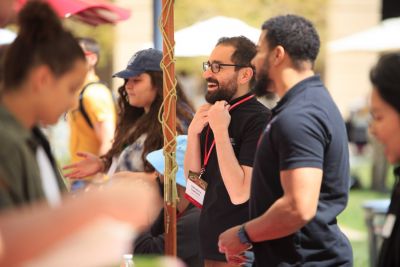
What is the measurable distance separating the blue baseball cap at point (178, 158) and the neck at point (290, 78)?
4.44 ft

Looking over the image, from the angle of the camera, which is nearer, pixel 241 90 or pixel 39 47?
pixel 39 47

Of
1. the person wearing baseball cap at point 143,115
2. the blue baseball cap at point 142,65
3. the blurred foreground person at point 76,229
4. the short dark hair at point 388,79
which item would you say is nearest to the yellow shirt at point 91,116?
the person wearing baseball cap at point 143,115

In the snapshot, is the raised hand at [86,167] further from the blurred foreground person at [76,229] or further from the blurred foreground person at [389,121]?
the blurred foreground person at [76,229]

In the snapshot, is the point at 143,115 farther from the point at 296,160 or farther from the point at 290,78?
the point at 296,160

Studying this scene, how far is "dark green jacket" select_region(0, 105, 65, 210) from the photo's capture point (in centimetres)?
231

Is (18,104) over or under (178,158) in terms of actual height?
over

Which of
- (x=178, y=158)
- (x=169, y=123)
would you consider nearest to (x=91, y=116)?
(x=178, y=158)

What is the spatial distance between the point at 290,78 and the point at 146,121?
72.2 inches

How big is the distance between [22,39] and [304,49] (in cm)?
145

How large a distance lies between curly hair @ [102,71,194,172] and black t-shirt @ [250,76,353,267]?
1.62m

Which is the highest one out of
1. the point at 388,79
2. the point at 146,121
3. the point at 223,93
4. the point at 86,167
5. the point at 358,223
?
the point at 388,79

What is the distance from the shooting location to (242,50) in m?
4.73

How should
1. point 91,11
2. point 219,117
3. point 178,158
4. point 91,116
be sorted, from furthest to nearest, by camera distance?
point 91,11, point 91,116, point 178,158, point 219,117

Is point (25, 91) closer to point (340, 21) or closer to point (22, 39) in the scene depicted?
point (22, 39)
